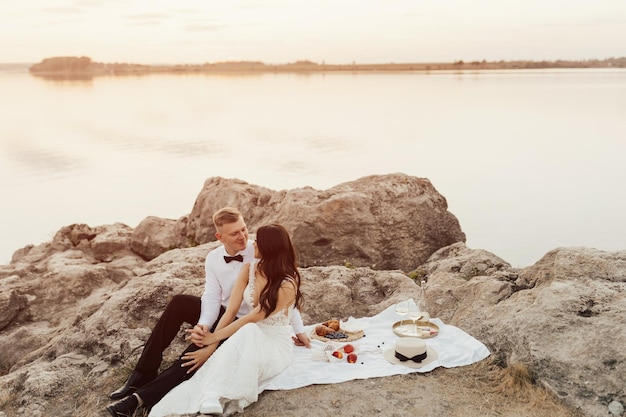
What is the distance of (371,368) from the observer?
19.0 ft

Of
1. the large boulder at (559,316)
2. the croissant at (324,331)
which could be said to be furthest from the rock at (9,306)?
the large boulder at (559,316)

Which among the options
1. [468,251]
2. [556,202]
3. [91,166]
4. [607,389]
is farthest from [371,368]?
[91,166]

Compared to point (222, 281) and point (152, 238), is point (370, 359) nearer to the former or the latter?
point (222, 281)

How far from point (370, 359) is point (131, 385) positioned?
2.48 meters

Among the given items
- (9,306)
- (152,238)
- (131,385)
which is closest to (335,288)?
(131,385)

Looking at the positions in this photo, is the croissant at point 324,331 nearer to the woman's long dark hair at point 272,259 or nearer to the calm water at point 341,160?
the woman's long dark hair at point 272,259

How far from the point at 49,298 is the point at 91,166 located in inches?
800

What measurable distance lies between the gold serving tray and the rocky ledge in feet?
1.35

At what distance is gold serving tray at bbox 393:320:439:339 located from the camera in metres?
6.41

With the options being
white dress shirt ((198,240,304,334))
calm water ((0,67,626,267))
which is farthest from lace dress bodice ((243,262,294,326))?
calm water ((0,67,626,267))

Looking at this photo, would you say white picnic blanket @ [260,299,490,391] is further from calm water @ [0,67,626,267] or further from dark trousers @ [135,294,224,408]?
calm water @ [0,67,626,267]

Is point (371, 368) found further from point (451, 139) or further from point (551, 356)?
point (451, 139)

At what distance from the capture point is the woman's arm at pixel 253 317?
5590mm

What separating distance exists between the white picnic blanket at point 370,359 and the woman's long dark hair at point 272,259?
0.74m
